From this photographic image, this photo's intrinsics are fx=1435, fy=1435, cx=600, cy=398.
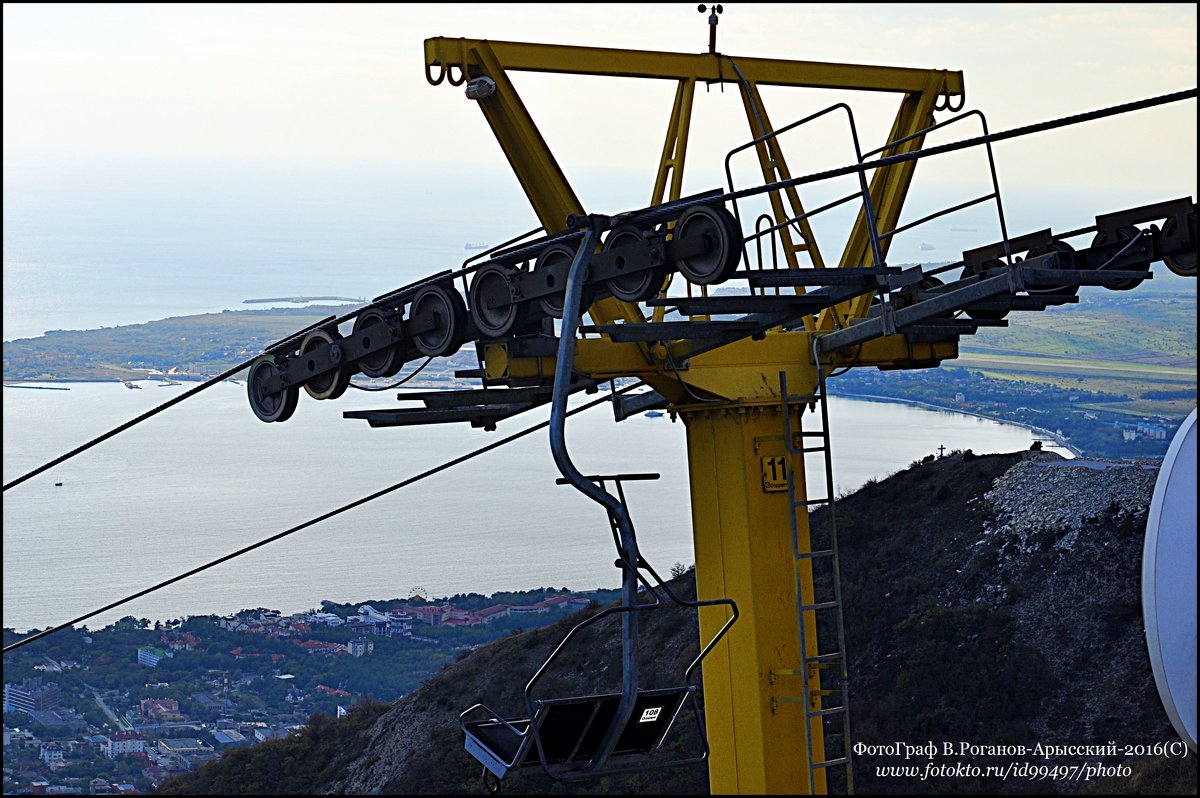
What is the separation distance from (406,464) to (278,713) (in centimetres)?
1490

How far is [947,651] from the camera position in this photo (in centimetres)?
2378

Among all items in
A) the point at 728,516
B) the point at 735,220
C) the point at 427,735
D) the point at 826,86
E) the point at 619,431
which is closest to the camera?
the point at 735,220

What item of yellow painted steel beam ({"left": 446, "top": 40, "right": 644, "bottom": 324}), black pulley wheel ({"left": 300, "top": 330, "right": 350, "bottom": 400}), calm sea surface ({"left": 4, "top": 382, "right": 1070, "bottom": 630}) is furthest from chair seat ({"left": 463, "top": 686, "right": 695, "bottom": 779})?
calm sea surface ({"left": 4, "top": 382, "right": 1070, "bottom": 630})

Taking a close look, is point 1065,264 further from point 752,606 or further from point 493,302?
point 493,302

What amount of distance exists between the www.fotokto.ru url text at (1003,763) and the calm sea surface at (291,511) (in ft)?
34.0

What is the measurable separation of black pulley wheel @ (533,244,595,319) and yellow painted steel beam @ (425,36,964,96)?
176cm

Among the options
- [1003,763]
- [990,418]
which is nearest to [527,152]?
[1003,763]

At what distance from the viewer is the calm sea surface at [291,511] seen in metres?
33.0

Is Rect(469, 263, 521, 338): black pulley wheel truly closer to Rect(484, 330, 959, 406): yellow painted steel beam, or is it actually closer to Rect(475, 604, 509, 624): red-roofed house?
Rect(484, 330, 959, 406): yellow painted steel beam

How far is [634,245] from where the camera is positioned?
6.50 m

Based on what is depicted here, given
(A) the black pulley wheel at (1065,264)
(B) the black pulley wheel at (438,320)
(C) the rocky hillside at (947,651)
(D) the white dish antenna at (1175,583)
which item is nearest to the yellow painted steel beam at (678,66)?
(B) the black pulley wheel at (438,320)

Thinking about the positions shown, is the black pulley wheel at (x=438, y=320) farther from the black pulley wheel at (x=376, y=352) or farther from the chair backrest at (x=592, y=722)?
the chair backrest at (x=592, y=722)

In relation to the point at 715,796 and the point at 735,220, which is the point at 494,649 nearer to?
the point at 715,796

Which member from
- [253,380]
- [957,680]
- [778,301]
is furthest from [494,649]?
[778,301]
